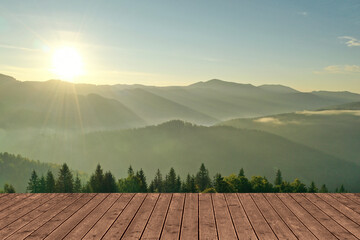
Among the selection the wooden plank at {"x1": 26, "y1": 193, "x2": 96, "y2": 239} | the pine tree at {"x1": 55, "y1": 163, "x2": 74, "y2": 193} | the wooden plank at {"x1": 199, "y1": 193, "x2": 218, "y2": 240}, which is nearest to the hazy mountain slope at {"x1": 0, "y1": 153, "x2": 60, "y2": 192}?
the pine tree at {"x1": 55, "y1": 163, "x2": 74, "y2": 193}

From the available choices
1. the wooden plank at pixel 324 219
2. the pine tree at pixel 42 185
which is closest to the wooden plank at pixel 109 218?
the wooden plank at pixel 324 219

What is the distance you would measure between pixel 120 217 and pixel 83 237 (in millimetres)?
898

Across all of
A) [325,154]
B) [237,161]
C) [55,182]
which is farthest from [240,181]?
[325,154]

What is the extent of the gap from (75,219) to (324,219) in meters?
4.24

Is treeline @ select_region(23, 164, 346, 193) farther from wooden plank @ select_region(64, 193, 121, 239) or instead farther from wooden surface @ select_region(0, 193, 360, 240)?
wooden plank @ select_region(64, 193, 121, 239)

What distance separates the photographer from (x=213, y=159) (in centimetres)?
18988

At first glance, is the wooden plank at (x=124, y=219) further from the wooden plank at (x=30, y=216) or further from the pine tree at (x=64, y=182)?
the pine tree at (x=64, y=182)

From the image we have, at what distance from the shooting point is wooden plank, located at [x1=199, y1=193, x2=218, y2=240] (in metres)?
4.34

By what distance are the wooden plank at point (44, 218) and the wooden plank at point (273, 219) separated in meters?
3.74

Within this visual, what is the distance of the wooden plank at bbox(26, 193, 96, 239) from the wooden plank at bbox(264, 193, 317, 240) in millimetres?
3731

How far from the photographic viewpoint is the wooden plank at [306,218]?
4.39 m

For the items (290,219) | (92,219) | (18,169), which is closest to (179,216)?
(92,219)

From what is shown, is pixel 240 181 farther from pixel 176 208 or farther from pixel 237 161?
pixel 237 161

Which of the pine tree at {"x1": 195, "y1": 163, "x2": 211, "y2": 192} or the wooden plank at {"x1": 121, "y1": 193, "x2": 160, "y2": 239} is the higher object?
the wooden plank at {"x1": 121, "y1": 193, "x2": 160, "y2": 239}
